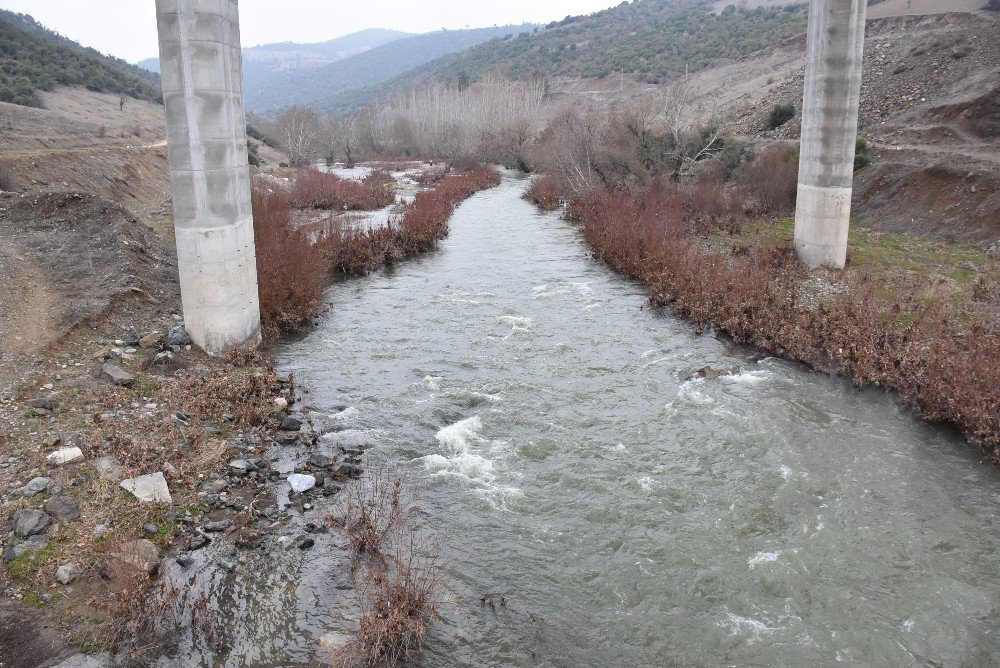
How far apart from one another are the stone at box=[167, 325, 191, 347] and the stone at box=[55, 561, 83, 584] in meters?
6.01

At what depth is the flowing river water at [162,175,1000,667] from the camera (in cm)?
655

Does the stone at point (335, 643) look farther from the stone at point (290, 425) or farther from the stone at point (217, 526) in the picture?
the stone at point (290, 425)

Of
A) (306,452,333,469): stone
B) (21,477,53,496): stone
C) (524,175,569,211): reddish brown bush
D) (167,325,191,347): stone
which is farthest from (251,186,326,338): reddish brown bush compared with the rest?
(524,175,569,211): reddish brown bush

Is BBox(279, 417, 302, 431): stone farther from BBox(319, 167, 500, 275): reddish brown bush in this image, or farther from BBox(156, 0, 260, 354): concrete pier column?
BBox(319, 167, 500, 275): reddish brown bush

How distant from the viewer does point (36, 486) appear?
753cm

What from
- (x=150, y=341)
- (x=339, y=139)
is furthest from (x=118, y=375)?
(x=339, y=139)

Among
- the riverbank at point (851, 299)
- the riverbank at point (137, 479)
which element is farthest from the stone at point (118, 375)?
the riverbank at point (851, 299)

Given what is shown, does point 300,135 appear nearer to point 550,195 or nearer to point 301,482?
point 550,195

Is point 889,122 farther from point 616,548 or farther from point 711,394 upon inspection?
point 616,548

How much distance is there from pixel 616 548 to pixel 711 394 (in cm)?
489

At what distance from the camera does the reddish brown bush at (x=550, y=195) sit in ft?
115

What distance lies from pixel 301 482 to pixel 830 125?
15.6 metres

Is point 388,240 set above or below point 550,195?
below

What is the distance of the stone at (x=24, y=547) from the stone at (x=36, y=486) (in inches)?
30.7
